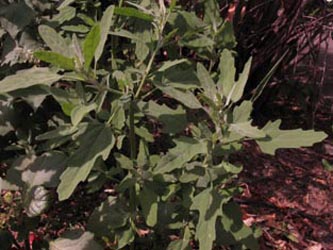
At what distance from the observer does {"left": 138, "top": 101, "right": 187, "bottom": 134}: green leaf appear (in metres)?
1.37

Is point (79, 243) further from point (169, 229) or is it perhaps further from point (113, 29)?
point (113, 29)

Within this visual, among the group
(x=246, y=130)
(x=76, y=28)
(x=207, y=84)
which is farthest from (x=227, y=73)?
(x=76, y=28)

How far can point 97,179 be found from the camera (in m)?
1.60

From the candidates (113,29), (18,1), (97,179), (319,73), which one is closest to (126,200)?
(97,179)

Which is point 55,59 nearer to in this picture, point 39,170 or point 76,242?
point 39,170

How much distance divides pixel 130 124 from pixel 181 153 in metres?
0.16

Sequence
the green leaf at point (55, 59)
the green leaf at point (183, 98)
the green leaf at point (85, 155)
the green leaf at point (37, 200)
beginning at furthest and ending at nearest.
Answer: the green leaf at point (37, 200) → the green leaf at point (183, 98) → the green leaf at point (85, 155) → the green leaf at point (55, 59)

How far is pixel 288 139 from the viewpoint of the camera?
129cm

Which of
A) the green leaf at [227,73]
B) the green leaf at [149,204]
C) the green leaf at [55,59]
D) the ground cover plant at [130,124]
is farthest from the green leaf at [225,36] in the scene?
the green leaf at [55,59]

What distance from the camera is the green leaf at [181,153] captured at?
1303 millimetres

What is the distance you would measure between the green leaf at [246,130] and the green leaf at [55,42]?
42 centimetres

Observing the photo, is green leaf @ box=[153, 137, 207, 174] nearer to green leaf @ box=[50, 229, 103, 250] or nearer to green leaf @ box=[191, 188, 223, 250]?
green leaf @ box=[191, 188, 223, 250]

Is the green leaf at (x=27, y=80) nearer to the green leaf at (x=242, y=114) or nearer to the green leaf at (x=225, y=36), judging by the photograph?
the green leaf at (x=242, y=114)

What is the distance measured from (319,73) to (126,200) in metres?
1.91
